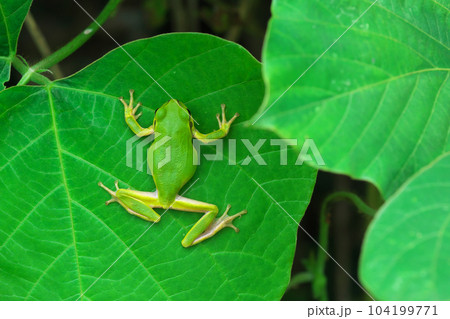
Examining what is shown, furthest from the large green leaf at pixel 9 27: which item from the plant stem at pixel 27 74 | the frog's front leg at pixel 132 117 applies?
the frog's front leg at pixel 132 117

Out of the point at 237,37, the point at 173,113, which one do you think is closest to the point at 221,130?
the point at 173,113

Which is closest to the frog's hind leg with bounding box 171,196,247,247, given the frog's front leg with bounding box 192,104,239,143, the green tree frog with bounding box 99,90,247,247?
the green tree frog with bounding box 99,90,247,247

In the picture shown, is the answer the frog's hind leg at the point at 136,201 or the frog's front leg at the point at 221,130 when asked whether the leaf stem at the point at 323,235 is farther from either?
the frog's hind leg at the point at 136,201

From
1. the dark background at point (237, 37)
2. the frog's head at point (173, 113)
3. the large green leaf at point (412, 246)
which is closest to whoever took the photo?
the large green leaf at point (412, 246)

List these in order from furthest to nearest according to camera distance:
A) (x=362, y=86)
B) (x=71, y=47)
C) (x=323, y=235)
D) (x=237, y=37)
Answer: (x=237, y=37), (x=323, y=235), (x=71, y=47), (x=362, y=86)

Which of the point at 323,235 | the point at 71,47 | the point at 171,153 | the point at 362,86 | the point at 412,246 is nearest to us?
the point at 412,246

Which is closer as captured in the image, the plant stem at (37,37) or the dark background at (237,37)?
the plant stem at (37,37)

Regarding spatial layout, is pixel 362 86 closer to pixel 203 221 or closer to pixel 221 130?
pixel 221 130
